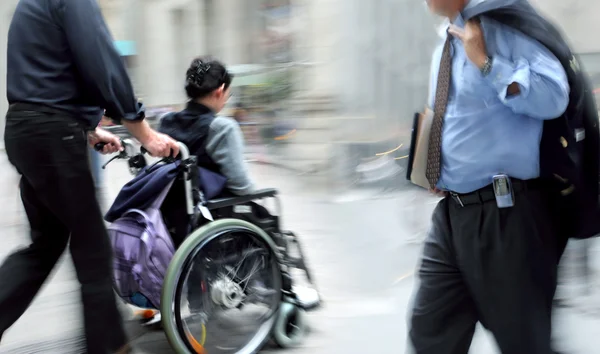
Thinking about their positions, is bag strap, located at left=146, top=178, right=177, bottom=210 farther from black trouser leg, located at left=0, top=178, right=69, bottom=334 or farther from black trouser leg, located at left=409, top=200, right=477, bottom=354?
black trouser leg, located at left=409, top=200, right=477, bottom=354

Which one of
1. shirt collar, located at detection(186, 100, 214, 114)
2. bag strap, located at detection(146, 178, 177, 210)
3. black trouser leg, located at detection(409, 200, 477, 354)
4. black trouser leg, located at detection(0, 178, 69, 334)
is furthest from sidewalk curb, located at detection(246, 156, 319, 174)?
black trouser leg, located at detection(409, 200, 477, 354)

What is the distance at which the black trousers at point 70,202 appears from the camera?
100 inches

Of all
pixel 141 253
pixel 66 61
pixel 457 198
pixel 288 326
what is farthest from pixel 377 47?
pixel 457 198

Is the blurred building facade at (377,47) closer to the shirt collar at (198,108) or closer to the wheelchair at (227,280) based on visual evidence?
the shirt collar at (198,108)

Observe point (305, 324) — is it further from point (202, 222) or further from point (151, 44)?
point (151, 44)

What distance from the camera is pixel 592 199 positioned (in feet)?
6.52

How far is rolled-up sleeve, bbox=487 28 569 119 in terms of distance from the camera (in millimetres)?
1844

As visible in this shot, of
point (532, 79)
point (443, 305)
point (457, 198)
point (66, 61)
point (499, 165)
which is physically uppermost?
point (532, 79)

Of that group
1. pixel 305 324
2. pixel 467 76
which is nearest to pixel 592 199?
pixel 467 76

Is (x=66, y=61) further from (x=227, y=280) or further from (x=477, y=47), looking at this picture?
(x=477, y=47)

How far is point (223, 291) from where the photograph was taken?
317cm

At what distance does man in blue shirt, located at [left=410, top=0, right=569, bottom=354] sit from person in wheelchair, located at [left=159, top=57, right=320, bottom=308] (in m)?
Answer: 1.39

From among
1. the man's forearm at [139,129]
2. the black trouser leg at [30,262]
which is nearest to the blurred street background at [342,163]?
the black trouser leg at [30,262]

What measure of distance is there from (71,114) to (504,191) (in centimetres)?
160
